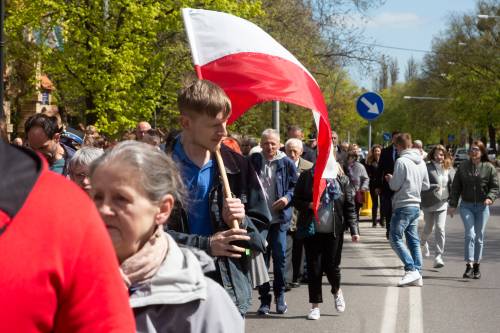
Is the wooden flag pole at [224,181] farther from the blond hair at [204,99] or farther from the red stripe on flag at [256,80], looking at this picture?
the red stripe on flag at [256,80]

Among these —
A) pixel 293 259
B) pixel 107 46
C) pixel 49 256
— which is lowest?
pixel 293 259

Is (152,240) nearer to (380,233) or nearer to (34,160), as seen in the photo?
(34,160)

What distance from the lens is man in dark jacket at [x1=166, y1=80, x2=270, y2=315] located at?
425 centimetres

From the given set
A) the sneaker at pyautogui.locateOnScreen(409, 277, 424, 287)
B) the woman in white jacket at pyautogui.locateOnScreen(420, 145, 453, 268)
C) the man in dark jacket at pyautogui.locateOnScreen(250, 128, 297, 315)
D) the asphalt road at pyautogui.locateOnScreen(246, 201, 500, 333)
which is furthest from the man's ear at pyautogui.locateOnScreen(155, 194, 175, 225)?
the woman in white jacket at pyautogui.locateOnScreen(420, 145, 453, 268)

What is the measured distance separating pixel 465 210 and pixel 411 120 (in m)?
73.7

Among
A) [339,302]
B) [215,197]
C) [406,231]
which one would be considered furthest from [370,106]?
[215,197]

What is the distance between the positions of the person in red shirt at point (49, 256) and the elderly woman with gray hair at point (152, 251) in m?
0.67

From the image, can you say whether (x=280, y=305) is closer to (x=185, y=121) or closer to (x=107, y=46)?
(x=185, y=121)

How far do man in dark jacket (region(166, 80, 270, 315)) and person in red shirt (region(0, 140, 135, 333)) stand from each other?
2589 mm

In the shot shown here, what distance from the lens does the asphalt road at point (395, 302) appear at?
8.91 m

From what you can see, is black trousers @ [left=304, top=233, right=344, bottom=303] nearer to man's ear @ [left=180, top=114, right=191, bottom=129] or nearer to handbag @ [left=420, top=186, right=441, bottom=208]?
handbag @ [left=420, top=186, right=441, bottom=208]

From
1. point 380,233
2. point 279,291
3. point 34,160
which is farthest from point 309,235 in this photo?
point 380,233

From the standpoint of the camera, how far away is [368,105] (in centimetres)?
2106

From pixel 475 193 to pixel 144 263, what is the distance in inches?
422
